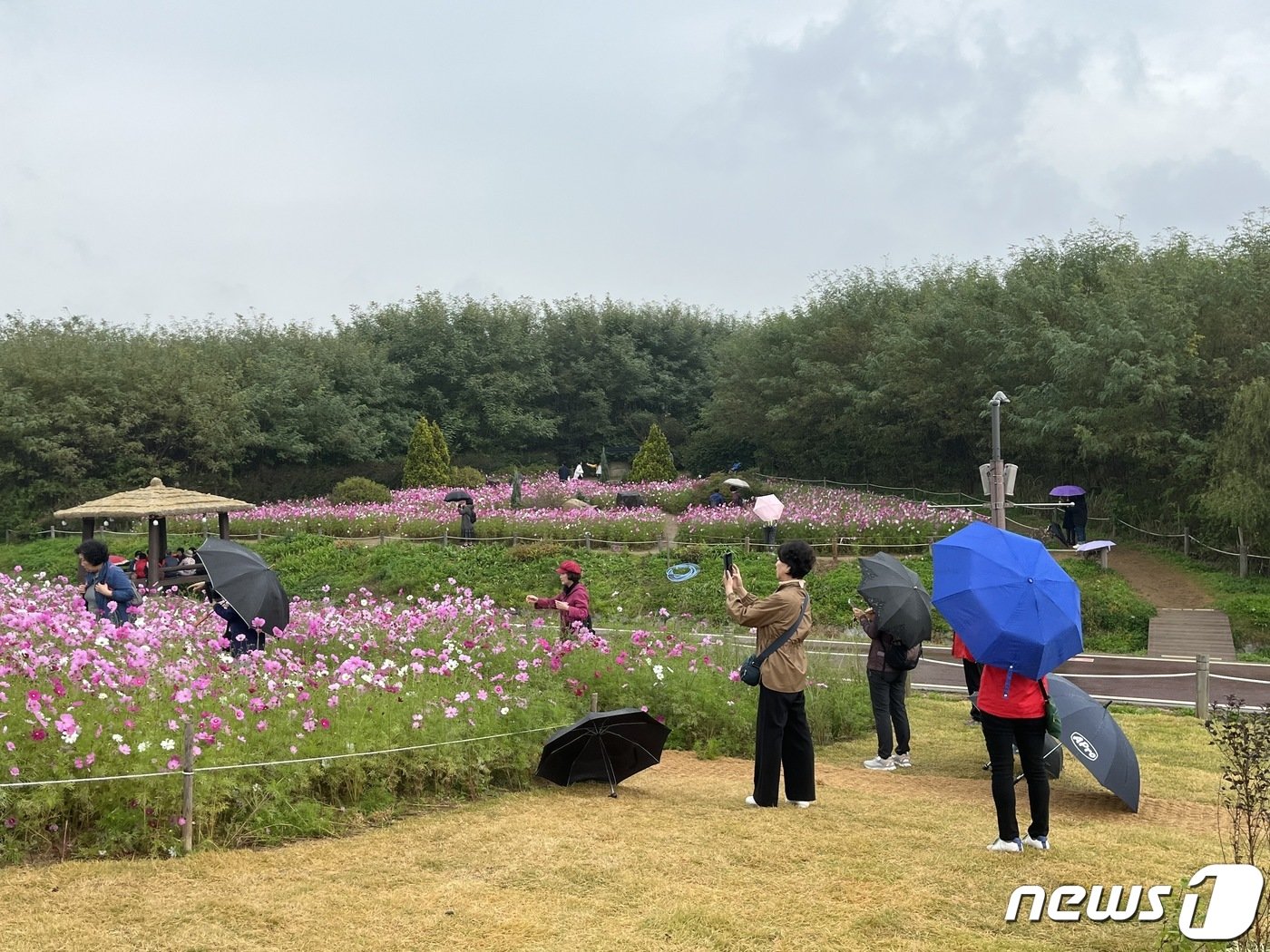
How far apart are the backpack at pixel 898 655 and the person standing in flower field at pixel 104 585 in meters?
5.97

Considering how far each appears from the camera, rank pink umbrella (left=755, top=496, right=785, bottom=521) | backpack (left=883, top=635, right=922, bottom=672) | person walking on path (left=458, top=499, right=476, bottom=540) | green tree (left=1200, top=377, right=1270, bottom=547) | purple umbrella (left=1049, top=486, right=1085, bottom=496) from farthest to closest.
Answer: person walking on path (left=458, top=499, right=476, bottom=540)
purple umbrella (left=1049, top=486, right=1085, bottom=496)
pink umbrella (left=755, top=496, right=785, bottom=521)
green tree (left=1200, top=377, right=1270, bottom=547)
backpack (left=883, top=635, right=922, bottom=672)

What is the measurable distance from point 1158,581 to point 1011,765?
638 inches

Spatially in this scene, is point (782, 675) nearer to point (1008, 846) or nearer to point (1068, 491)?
point (1008, 846)

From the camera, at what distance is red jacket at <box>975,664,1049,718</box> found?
584 cm

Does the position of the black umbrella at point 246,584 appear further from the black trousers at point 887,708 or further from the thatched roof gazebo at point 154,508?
the thatched roof gazebo at point 154,508

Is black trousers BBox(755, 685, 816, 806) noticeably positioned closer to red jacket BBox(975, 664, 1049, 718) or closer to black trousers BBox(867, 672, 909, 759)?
red jacket BBox(975, 664, 1049, 718)

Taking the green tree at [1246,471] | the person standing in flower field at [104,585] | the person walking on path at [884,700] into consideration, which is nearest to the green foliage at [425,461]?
the green tree at [1246,471]

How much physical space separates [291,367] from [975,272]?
2261cm

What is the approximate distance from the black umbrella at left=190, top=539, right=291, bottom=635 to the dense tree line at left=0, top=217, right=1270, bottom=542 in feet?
53.1

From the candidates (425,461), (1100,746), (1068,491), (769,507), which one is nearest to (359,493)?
(425,461)

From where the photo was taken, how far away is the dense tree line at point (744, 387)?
22.1m

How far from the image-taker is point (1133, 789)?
23.1ft

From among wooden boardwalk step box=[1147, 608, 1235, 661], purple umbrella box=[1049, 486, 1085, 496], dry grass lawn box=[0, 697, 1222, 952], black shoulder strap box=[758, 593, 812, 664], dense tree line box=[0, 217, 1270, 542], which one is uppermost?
dense tree line box=[0, 217, 1270, 542]

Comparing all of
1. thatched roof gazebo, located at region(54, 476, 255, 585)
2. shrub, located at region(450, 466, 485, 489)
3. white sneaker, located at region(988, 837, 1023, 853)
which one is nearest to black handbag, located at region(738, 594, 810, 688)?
white sneaker, located at region(988, 837, 1023, 853)
